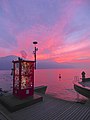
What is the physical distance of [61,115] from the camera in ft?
27.2

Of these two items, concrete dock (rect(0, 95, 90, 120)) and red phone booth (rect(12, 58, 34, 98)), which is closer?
concrete dock (rect(0, 95, 90, 120))

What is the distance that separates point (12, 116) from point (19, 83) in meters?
3.29

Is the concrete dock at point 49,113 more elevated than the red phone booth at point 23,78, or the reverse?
the red phone booth at point 23,78

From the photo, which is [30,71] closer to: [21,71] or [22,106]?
[21,71]

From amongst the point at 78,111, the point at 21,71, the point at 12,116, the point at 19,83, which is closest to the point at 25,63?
the point at 21,71

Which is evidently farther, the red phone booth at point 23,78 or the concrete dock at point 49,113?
the red phone booth at point 23,78

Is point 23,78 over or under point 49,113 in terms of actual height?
over

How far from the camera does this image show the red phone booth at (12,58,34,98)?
37.1ft

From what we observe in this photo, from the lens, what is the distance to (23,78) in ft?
38.4

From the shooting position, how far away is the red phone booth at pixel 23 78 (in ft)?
37.1

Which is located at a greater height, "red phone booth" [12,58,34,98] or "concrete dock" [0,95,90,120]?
"red phone booth" [12,58,34,98]

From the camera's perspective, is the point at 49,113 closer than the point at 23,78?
Yes

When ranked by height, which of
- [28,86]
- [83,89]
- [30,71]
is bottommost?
[83,89]

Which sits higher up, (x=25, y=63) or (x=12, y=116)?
(x=25, y=63)
